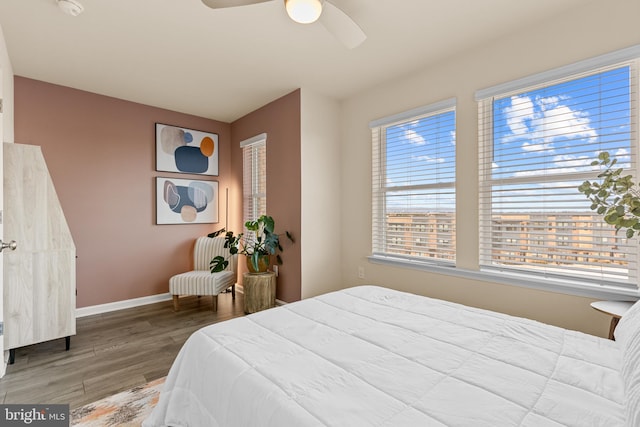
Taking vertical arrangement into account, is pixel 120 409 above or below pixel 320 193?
below

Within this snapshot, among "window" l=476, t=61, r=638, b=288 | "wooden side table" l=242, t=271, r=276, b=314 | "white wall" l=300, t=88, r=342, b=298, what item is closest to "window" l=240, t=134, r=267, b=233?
"white wall" l=300, t=88, r=342, b=298

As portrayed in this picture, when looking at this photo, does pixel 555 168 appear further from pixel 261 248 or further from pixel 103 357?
pixel 103 357

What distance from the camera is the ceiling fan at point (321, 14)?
1.65m

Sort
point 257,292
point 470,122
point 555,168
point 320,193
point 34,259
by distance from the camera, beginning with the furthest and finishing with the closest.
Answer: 1. point 320,193
2. point 257,292
3. point 470,122
4. point 34,259
5. point 555,168

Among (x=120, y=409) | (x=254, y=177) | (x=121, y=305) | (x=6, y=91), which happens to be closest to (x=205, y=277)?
(x=121, y=305)

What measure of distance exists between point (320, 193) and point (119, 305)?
284 centimetres


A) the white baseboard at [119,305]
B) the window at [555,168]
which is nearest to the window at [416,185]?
the window at [555,168]

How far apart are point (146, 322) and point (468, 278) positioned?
10.9ft

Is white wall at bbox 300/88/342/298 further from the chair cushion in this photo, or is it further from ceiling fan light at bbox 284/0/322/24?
ceiling fan light at bbox 284/0/322/24

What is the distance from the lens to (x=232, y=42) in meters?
Answer: 2.56

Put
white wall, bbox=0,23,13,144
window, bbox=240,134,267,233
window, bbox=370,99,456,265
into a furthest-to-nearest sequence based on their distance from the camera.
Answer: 1. window, bbox=240,134,267,233
2. window, bbox=370,99,456,265
3. white wall, bbox=0,23,13,144

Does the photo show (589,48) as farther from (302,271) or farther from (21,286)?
(21,286)

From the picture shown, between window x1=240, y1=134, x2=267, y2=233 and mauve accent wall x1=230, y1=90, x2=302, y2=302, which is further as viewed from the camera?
window x1=240, y1=134, x2=267, y2=233

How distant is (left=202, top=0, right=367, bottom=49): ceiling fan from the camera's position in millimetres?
1649
